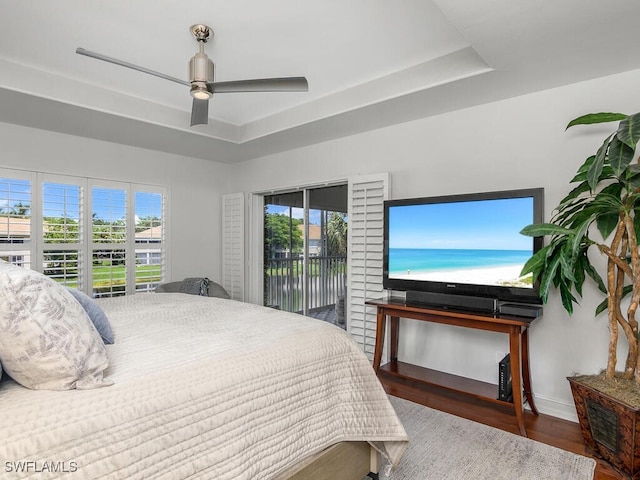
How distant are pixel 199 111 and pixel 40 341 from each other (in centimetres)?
185

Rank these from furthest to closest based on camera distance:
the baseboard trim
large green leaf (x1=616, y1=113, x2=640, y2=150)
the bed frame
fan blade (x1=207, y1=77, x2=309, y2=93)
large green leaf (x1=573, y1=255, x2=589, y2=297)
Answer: the baseboard trim, large green leaf (x1=573, y1=255, x2=589, y2=297), fan blade (x1=207, y1=77, x2=309, y2=93), large green leaf (x1=616, y1=113, x2=640, y2=150), the bed frame

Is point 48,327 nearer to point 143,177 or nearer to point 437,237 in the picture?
point 437,237

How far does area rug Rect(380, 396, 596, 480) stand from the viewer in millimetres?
1886

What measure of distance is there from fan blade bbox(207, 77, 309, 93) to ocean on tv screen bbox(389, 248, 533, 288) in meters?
1.64

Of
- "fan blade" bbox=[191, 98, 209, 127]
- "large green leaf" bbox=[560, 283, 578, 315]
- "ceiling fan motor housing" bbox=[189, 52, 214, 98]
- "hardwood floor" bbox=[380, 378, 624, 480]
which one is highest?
"ceiling fan motor housing" bbox=[189, 52, 214, 98]

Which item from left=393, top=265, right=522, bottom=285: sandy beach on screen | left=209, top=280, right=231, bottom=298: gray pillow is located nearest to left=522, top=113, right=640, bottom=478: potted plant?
left=393, top=265, right=522, bottom=285: sandy beach on screen

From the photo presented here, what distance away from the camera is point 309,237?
448cm

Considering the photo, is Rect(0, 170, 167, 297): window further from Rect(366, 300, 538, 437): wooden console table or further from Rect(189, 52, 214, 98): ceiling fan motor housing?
Rect(366, 300, 538, 437): wooden console table

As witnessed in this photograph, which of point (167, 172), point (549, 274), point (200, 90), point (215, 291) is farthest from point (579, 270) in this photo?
point (167, 172)

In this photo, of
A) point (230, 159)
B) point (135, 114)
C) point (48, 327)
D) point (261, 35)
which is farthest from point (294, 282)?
point (48, 327)

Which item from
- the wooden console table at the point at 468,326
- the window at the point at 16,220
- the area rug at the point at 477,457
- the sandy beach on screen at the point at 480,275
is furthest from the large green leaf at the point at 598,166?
the window at the point at 16,220

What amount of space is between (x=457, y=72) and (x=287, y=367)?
2261 millimetres

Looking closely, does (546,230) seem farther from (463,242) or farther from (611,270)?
(463,242)

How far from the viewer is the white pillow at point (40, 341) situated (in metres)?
0.97
